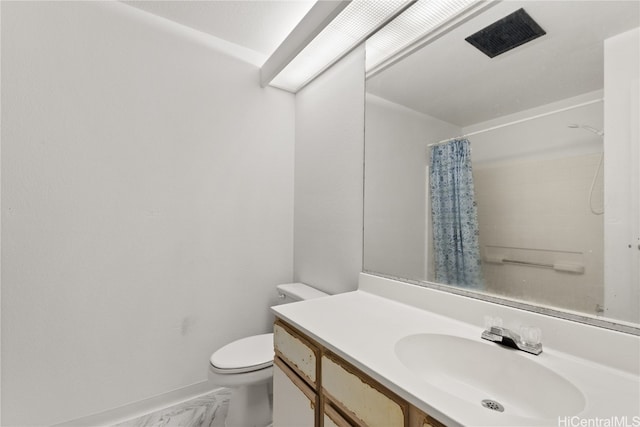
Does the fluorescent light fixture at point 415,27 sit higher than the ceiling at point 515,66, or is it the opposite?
the fluorescent light fixture at point 415,27

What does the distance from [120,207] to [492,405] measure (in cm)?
188

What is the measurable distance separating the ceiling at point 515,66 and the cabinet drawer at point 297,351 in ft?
3.56

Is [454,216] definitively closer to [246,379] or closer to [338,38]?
[338,38]

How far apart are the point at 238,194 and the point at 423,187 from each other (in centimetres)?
123

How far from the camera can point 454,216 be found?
48.1 inches

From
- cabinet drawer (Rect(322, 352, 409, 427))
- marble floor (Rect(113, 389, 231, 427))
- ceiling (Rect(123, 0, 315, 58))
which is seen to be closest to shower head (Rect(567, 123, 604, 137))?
cabinet drawer (Rect(322, 352, 409, 427))

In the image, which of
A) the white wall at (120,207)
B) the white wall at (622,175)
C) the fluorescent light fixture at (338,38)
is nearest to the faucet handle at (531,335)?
the white wall at (622,175)

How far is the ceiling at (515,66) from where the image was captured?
0.84m

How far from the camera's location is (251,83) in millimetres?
1987

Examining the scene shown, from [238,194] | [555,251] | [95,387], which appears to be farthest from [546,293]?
[95,387]

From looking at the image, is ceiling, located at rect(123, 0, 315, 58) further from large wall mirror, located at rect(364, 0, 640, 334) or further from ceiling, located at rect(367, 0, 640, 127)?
ceiling, located at rect(367, 0, 640, 127)

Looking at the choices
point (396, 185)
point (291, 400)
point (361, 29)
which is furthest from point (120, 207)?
point (361, 29)

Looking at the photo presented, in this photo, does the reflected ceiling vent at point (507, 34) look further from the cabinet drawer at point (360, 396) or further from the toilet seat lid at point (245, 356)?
the toilet seat lid at point (245, 356)

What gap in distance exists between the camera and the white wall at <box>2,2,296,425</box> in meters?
1.35
